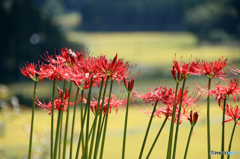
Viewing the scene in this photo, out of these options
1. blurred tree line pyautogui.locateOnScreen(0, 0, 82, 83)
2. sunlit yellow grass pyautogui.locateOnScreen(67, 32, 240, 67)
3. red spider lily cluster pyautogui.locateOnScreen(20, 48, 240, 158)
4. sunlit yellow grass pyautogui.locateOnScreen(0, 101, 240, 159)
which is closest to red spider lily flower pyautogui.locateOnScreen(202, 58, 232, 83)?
red spider lily cluster pyautogui.locateOnScreen(20, 48, 240, 158)

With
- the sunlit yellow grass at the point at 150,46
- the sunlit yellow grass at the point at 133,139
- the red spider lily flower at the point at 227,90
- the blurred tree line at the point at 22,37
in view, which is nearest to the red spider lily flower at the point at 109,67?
the red spider lily flower at the point at 227,90

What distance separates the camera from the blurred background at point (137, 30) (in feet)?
10.5

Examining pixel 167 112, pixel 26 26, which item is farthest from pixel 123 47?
pixel 167 112

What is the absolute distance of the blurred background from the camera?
3.21m

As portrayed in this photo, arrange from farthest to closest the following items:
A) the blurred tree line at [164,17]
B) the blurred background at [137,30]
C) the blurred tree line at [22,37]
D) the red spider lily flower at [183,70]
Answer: the blurred tree line at [164,17], the blurred background at [137,30], the blurred tree line at [22,37], the red spider lily flower at [183,70]

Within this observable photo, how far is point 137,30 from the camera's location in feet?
11.8

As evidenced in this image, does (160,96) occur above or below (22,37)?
below

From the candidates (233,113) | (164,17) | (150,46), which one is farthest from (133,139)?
(233,113)

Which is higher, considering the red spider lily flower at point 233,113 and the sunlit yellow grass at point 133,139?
the red spider lily flower at point 233,113

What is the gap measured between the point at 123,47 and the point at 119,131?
1.28 meters

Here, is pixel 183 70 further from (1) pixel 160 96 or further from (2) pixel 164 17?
(2) pixel 164 17

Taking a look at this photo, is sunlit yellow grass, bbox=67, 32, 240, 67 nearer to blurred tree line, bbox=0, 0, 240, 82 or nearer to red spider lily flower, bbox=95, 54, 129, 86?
blurred tree line, bbox=0, 0, 240, 82

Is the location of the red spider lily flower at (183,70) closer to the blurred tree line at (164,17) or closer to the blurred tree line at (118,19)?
the blurred tree line at (118,19)

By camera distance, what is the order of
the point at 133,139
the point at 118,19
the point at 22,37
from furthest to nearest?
the point at 118,19, the point at 22,37, the point at 133,139
